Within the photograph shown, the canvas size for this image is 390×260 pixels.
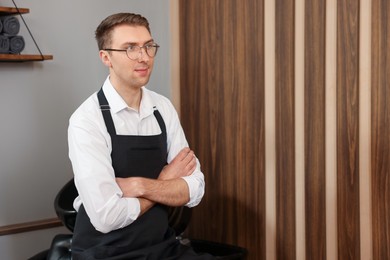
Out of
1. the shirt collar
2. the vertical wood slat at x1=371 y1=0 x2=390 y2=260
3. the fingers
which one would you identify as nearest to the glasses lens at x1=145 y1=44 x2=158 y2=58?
the shirt collar

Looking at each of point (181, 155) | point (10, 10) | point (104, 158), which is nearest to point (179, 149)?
point (181, 155)

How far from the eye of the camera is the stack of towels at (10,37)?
3.22 m

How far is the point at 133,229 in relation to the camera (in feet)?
8.11

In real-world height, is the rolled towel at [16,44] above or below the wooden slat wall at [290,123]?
above

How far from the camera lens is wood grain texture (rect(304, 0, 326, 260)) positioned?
296cm

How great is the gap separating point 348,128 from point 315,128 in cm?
20

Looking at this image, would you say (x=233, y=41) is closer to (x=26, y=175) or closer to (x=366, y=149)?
(x=366, y=149)

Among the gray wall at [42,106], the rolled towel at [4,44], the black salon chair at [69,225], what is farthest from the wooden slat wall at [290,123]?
the rolled towel at [4,44]

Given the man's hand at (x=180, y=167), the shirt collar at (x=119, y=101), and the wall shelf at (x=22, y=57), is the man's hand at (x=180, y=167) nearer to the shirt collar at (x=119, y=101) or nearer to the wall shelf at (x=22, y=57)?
the shirt collar at (x=119, y=101)

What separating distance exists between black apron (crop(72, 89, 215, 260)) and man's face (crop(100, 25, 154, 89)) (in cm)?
15

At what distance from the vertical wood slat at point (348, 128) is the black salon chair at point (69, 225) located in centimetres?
58

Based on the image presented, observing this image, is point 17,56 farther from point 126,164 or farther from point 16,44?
point 126,164

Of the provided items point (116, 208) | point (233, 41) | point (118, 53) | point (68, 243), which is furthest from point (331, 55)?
point (68, 243)

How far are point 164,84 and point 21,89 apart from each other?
0.96 m
